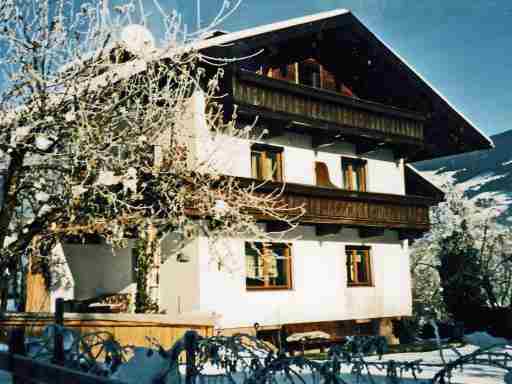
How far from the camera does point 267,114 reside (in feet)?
53.9

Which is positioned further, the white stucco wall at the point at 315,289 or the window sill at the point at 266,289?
the window sill at the point at 266,289

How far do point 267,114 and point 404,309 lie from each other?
30.7 ft

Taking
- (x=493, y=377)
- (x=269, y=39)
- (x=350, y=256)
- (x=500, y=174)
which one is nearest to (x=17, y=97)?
(x=493, y=377)

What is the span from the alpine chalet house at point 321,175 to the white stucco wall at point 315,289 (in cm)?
4

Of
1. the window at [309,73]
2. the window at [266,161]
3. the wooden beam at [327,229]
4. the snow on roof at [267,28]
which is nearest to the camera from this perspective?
the snow on roof at [267,28]

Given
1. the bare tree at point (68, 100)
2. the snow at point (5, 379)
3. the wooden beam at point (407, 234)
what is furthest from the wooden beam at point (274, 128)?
the snow at point (5, 379)

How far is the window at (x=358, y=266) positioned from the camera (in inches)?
777

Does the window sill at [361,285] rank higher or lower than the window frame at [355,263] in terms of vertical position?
lower

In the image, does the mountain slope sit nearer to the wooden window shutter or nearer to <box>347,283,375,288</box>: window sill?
the wooden window shutter

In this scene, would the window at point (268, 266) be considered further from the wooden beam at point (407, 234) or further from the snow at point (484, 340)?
the snow at point (484, 340)

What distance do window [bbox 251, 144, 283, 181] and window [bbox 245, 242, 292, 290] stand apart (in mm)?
2144

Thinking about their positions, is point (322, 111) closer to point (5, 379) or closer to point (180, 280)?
point (180, 280)

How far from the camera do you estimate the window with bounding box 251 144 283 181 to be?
57.9 feet

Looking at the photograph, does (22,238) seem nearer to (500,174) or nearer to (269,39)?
(269,39)
